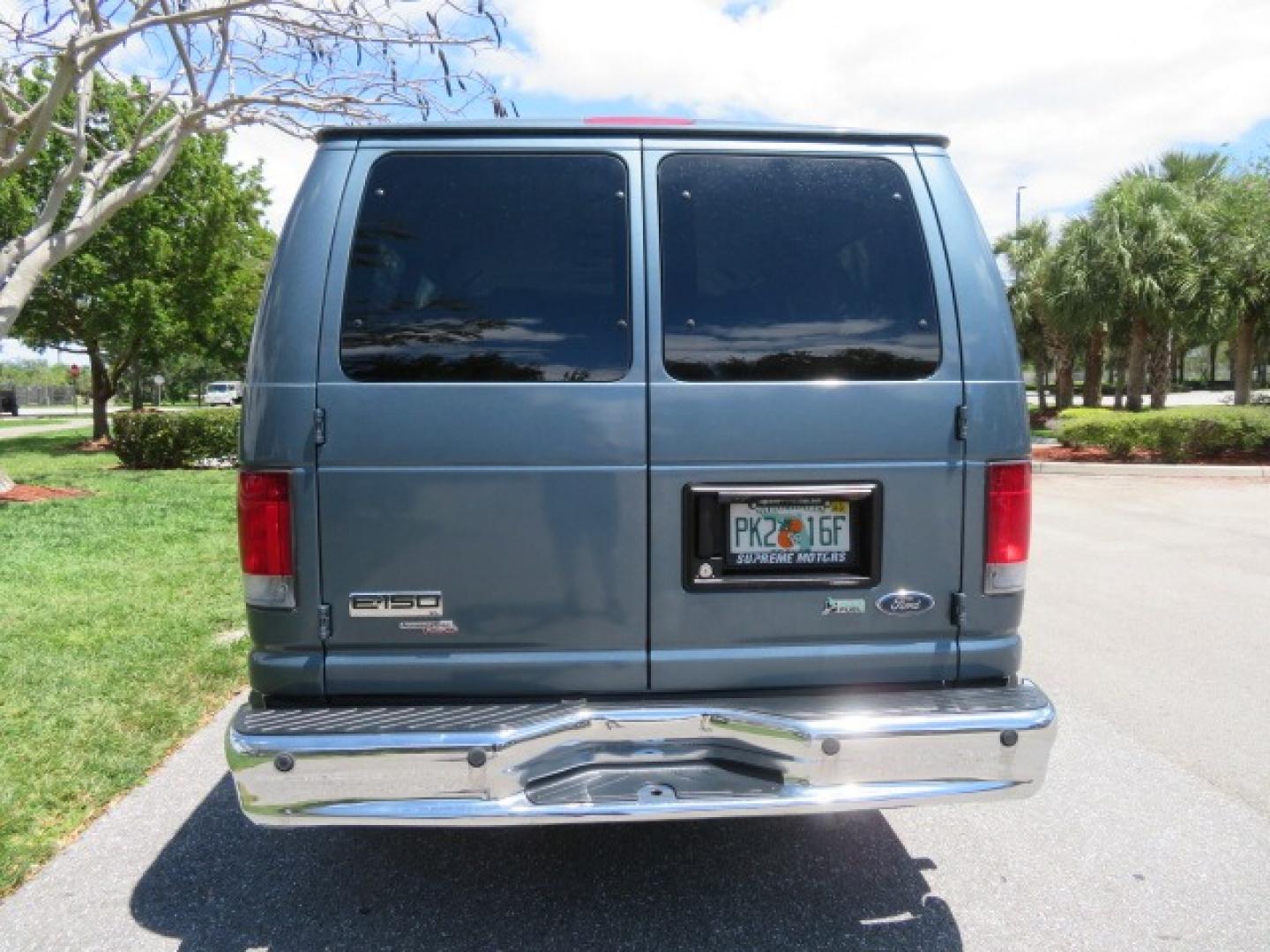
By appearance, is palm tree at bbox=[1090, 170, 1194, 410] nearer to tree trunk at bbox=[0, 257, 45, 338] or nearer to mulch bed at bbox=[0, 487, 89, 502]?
tree trunk at bbox=[0, 257, 45, 338]

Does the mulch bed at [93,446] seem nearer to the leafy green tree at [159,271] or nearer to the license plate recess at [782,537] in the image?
the leafy green tree at [159,271]

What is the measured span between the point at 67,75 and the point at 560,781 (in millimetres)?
9719

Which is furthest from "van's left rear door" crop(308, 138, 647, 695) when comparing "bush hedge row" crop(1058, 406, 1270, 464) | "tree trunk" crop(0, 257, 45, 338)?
"bush hedge row" crop(1058, 406, 1270, 464)

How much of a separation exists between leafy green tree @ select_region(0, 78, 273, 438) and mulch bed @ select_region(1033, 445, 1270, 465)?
62.0 ft

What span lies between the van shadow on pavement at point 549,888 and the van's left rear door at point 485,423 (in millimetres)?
750

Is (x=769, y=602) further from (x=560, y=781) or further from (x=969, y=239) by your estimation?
(x=969, y=239)

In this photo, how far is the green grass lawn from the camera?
3.54 metres

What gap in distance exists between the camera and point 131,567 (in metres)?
7.57

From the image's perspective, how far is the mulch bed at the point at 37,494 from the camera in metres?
11.9

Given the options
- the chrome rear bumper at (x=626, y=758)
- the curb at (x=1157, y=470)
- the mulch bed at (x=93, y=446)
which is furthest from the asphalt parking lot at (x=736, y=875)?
the mulch bed at (x=93, y=446)

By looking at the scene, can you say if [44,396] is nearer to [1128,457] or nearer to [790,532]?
[1128,457]

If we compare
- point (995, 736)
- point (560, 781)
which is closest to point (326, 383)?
point (560, 781)

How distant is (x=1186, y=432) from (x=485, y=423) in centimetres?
1639

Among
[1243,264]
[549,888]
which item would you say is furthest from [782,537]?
[1243,264]
